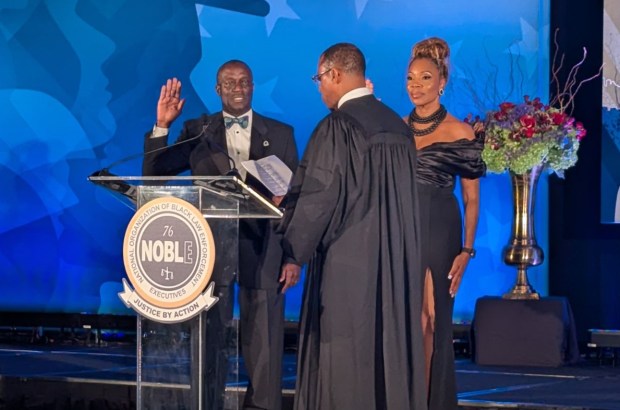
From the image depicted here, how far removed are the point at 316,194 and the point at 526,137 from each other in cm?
261

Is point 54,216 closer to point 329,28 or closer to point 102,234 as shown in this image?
point 102,234

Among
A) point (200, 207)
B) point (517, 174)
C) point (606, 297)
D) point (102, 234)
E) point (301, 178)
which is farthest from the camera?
point (102, 234)

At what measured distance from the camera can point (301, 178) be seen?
3707 millimetres

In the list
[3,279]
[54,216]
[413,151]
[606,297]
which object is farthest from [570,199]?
[3,279]

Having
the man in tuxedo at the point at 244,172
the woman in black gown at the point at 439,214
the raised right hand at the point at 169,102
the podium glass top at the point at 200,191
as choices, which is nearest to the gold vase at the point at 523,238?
the woman in black gown at the point at 439,214

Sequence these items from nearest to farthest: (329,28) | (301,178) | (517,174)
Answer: (301,178)
(517,174)
(329,28)

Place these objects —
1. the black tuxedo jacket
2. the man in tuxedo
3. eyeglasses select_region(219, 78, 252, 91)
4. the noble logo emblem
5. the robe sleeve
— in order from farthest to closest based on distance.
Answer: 1. eyeglasses select_region(219, 78, 252, 91)
2. the black tuxedo jacket
3. the man in tuxedo
4. the robe sleeve
5. the noble logo emblem

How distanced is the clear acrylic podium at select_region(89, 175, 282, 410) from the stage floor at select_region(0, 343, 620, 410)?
1592 millimetres

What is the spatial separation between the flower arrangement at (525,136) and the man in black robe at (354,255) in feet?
7.17

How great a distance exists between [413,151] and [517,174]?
252cm

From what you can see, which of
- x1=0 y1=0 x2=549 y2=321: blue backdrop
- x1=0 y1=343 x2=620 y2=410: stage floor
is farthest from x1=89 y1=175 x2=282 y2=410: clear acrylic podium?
x1=0 y1=0 x2=549 y2=321: blue backdrop

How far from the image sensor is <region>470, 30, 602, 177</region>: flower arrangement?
19.2 feet

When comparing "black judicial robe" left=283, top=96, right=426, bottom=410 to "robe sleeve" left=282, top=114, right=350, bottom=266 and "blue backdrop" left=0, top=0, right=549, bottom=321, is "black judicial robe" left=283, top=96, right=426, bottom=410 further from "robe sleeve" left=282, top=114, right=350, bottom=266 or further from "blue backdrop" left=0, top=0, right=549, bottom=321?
"blue backdrop" left=0, top=0, right=549, bottom=321

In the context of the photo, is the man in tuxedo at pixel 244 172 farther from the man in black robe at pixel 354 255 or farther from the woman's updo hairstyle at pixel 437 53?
the woman's updo hairstyle at pixel 437 53
